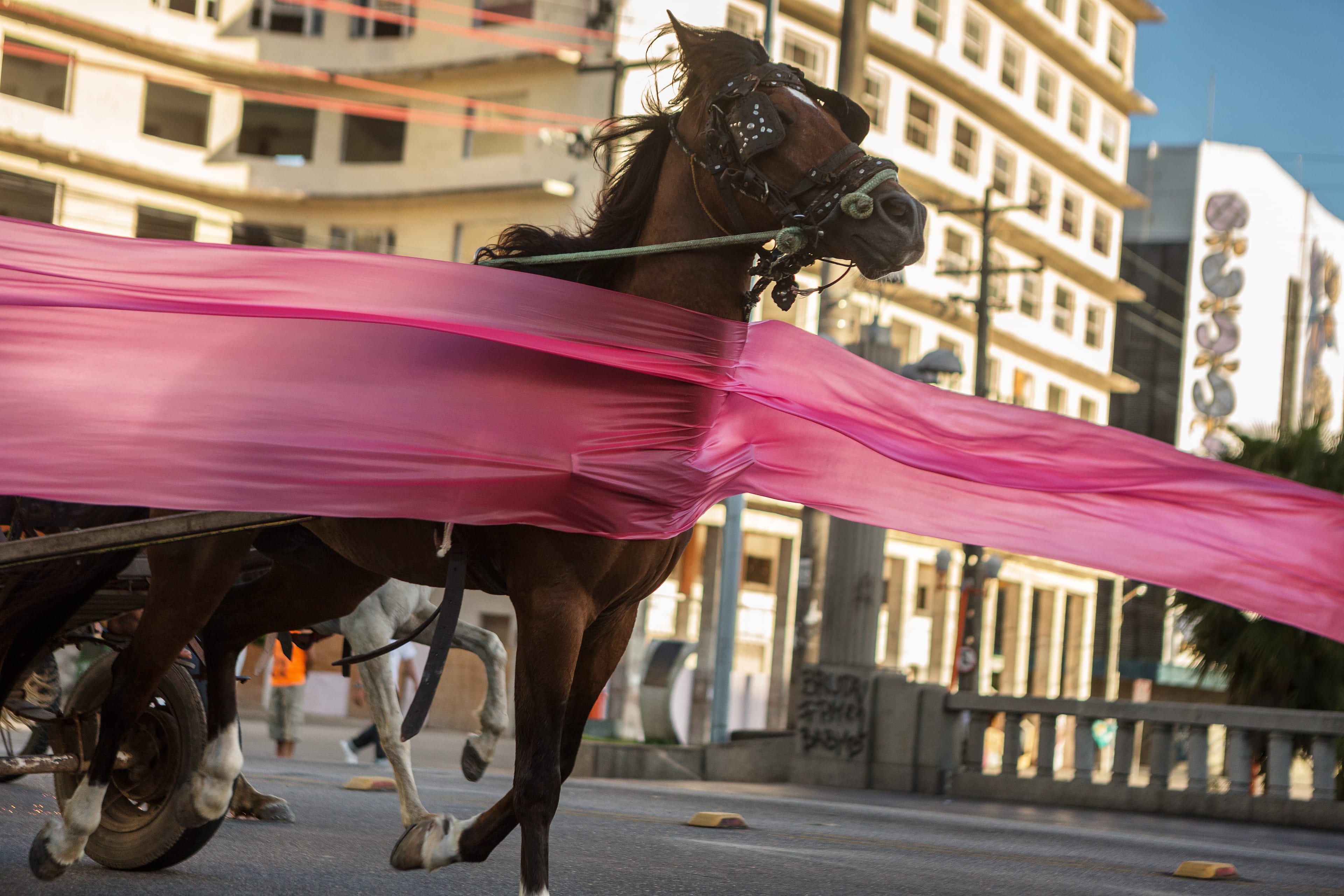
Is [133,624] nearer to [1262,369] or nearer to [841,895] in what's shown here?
[841,895]

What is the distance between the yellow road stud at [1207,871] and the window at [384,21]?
3737 centimetres

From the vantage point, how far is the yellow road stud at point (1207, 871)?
8.43 m

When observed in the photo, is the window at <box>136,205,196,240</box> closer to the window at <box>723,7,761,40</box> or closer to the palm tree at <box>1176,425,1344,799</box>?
the window at <box>723,7,761,40</box>

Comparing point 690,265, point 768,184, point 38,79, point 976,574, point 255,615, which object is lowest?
point 255,615

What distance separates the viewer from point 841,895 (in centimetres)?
659

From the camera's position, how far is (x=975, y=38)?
51.1m

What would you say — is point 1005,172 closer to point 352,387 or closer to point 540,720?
point 352,387

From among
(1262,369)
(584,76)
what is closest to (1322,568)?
(584,76)

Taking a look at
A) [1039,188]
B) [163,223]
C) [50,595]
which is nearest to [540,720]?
[50,595]

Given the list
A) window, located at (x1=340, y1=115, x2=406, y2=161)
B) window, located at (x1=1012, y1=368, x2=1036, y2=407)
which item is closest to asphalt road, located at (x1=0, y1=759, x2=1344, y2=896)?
window, located at (x1=340, y1=115, x2=406, y2=161)

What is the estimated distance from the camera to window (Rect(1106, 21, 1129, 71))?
59.5 meters

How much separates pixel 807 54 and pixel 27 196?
20.7 m

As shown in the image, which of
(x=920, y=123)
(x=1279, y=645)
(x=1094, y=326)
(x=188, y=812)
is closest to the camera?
(x=188, y=812)

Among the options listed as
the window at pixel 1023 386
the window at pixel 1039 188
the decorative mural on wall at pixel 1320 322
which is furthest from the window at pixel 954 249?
the decorative mural on wall at pixel 1320 322
